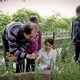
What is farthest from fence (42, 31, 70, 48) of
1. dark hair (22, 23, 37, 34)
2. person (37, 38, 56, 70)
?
dark hair (22, 23, 37, 34)

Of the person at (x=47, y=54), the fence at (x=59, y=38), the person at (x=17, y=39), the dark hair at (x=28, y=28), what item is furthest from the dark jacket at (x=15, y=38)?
the fence at (x=59, y=38)

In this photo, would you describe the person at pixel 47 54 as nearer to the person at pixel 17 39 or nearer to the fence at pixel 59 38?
the person at pixel 17 39

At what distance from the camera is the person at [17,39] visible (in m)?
4.21

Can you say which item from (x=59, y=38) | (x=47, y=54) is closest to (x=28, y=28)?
(x=47, y=54)

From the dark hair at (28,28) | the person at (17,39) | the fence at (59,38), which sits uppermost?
the dark hair at (28,28)

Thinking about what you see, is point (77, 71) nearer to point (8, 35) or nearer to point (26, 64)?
point (8, 35)

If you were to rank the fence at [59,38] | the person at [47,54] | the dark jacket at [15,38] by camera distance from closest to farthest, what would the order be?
the dark jacket at [15,38]
the person at [47,54]
the fence at [59,38]

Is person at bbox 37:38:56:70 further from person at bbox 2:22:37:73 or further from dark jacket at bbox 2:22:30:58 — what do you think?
dark jacket at bbox 2:22:30:58

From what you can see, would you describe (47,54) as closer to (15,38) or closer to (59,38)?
(15,38)

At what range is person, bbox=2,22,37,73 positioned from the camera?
13.8ft

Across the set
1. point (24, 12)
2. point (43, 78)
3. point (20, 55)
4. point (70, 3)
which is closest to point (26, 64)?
point (20, 55)

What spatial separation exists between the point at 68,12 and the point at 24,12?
8.22m

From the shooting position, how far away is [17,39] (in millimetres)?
4434

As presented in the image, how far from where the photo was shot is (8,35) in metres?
4.39
